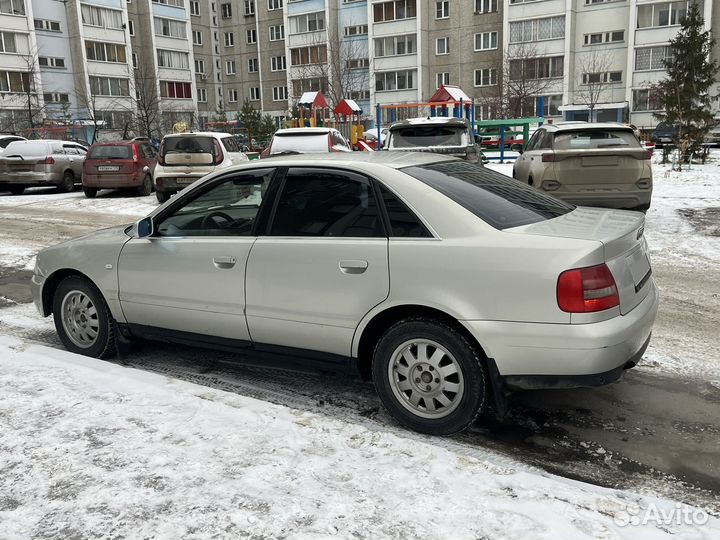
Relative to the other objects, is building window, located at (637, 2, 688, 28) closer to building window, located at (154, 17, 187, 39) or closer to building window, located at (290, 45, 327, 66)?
building window, located at (290, 45, 327, 66)

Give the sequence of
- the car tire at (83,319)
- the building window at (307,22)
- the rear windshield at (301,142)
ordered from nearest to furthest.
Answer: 1. the car tire at (83,319)
2. the rear windshield at (301,142)
3. the building window at (307,22)

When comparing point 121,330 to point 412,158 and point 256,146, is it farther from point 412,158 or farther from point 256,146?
point 256,146

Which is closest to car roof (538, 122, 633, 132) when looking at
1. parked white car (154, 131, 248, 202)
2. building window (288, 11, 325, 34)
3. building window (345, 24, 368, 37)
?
parked white car (154, 131, 248, 202)

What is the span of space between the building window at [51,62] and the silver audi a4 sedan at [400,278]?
198 ft

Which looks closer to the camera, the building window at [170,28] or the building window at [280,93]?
the building window at [170,28]

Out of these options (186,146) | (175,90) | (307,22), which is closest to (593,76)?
(307,22)

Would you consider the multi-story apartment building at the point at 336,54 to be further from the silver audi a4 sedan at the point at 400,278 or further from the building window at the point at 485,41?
the silver audi a4 sedan at the point at 400,278

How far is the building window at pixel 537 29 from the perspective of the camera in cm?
5166

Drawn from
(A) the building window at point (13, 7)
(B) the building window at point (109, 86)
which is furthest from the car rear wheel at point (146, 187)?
(B) the building window at point (109, 86)

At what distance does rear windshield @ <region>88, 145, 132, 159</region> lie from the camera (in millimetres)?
17969

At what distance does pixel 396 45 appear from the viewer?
5838cm

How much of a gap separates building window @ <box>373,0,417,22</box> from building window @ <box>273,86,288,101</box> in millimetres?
14519

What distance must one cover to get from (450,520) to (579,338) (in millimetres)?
1178

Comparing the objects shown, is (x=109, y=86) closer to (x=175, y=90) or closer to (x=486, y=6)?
(x=175, y=90)
